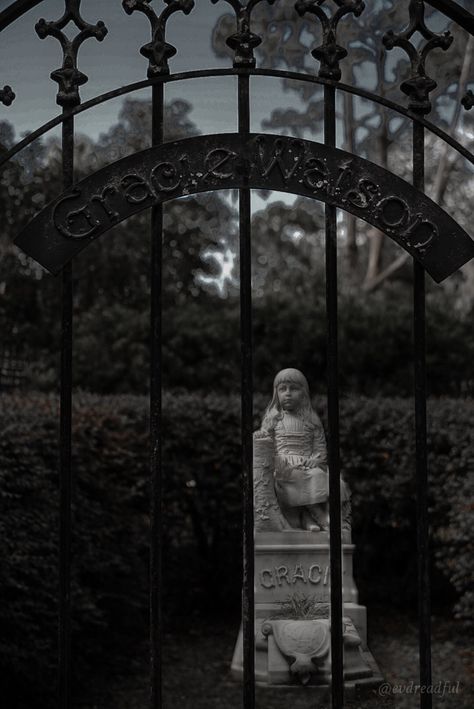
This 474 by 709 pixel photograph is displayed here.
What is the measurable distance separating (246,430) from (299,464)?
150 inches

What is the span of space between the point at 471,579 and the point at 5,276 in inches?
286

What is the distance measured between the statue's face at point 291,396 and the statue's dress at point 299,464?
0.21 feet

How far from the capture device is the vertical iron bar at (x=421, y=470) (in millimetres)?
2512

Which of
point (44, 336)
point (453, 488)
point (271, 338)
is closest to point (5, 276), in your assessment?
point (44, 336)

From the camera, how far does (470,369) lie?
10.8 meters

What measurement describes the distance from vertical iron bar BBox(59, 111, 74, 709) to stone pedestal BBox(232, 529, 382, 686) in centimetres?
347

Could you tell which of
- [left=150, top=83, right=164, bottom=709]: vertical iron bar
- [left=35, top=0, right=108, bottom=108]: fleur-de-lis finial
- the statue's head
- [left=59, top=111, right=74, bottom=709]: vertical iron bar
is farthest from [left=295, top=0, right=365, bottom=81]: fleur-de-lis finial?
the statue's head

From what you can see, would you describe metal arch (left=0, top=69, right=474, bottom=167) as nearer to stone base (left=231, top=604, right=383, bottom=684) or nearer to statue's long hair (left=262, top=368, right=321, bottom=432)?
statue's long hair (left=262, top=368, right=321, bottom=432)

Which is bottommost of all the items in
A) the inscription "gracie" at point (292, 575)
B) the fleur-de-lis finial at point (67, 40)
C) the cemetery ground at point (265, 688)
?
the cemetery ground at point (265, 688)

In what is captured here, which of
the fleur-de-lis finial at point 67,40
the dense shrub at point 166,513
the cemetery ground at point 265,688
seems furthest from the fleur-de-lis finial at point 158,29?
the cemetery ground at point 265,688

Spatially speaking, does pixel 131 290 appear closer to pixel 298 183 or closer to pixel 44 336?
pixel 44 336

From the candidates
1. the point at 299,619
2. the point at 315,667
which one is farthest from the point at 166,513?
the point at 315,667

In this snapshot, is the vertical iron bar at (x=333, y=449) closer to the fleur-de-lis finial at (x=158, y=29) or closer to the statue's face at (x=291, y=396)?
the fleur-de-lis finial at (x=158, y=29)

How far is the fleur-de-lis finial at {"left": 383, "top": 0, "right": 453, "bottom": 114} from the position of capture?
2.55 meters
